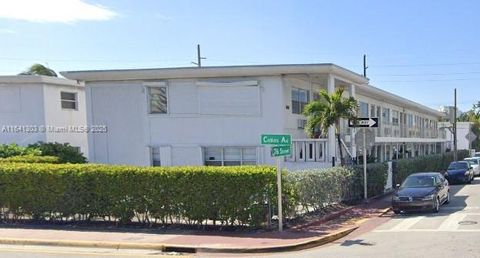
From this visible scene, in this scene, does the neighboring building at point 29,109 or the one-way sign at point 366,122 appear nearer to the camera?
the one-way sign at point 366,122

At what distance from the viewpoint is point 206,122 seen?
22.4m

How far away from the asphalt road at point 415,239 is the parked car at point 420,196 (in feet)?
1.19

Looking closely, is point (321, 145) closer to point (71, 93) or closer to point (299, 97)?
point (299, 97)

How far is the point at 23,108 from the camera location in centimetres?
2588

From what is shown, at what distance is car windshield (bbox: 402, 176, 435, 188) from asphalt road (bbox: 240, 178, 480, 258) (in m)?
1.69

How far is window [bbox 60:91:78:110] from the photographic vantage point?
27.5m

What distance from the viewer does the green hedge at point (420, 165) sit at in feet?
91.6

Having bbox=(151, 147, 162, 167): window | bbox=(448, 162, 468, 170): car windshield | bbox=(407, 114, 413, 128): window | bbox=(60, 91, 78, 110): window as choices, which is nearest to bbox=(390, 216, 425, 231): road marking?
bbox=(151, 147, 162, 167): window

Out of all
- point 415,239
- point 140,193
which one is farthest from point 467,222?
point 140,193

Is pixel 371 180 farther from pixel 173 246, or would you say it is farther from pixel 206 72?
pixel 173 246

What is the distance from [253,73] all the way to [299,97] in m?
3.50

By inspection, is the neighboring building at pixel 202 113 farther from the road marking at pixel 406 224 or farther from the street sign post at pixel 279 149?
the street sign post at pixel 279 149

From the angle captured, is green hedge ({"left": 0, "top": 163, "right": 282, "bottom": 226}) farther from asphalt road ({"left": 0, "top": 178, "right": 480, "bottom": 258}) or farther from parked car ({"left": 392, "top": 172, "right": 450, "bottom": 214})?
parked car ({"left": 392, "top": 172, "right": 450, "bottom": 214})

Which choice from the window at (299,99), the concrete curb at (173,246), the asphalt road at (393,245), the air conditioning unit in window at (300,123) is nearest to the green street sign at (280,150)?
the concrete curb at (173,246)
